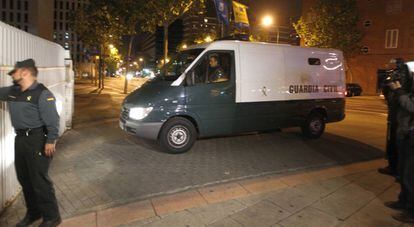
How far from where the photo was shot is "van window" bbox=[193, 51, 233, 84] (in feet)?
26.4

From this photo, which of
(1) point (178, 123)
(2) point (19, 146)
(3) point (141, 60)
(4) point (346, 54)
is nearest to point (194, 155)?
(1) point (178, 123)

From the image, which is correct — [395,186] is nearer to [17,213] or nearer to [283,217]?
[283,217]

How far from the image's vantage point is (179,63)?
8.46m

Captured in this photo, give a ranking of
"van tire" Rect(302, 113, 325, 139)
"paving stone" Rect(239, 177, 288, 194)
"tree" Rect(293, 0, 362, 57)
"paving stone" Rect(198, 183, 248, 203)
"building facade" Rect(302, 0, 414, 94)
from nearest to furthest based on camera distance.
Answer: "paving stone" Rect(198, 183, 248, 203)
"paving stone" Rect(239, 177, 288, 194)
"van tire" Rect(302, 113, 325, 139)
"tree" Rect(293, 0, 362, 57)
"building facade" Rect(302, 0, 414, 94)

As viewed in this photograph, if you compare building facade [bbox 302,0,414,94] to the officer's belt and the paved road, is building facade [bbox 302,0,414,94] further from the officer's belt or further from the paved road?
the officer's belt

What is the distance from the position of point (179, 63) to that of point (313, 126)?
393 centimetres

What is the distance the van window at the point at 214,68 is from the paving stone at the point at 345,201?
11.4ft

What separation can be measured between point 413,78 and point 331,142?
5086 mm

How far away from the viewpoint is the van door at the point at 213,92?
7.98 m

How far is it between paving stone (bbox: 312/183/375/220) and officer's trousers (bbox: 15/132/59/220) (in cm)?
334

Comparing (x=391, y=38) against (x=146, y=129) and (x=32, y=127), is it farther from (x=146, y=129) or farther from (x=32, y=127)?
(x=32, y=127)

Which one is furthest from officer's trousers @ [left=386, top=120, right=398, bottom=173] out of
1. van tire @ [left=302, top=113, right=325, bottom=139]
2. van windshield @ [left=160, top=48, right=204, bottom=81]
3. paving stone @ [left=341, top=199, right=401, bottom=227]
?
van windshield @ [left=160, top=48, right=204, bottom=81]

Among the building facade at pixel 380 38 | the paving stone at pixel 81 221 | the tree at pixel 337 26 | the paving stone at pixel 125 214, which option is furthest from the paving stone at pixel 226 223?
the building facade at pixel 380 38

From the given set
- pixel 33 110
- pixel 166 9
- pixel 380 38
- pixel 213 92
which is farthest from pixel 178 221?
pixel 380 38
